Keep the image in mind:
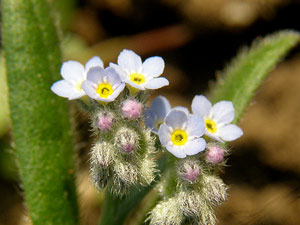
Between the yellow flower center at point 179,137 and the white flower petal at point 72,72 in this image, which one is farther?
the white flower petal at point 72,72

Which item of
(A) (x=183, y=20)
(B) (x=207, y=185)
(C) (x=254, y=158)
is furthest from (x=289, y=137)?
(B) (x=207, y=185)

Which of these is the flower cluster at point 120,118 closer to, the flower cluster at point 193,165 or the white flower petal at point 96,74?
the white flower petal at point 96,74

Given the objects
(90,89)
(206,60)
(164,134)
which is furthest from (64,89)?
(206,60)

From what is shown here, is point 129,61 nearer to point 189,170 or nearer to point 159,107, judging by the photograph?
point 159,107

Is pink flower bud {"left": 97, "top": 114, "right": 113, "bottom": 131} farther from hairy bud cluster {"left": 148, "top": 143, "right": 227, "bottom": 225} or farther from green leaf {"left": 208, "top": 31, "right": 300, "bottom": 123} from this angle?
green leaf {"left": 208, "top": 31, "right": 300, "bottom": 123}

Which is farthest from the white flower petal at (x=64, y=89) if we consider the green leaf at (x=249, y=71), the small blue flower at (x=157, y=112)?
the green leaf at (x=249, y=71)

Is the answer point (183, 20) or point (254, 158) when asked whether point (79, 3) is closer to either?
point (183, 20)

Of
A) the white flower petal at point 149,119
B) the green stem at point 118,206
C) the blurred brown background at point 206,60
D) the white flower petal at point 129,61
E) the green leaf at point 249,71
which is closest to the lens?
the white flower petal at point 129,61
